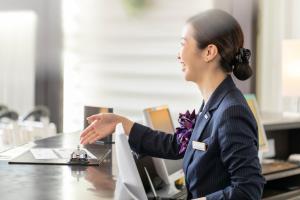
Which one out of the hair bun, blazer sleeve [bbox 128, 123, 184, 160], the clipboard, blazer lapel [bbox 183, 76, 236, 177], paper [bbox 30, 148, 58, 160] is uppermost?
the hair bun

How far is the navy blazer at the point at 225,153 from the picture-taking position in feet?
3.78

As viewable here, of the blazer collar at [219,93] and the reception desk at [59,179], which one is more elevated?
the blazer collar at [219,93]

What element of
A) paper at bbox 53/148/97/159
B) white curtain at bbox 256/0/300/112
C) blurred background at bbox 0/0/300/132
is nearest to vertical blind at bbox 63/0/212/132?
blurred background at bbox 0/0/300/132

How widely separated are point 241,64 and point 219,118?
0.18 m

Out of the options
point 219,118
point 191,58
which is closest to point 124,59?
point 191,58

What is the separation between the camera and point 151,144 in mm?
1562

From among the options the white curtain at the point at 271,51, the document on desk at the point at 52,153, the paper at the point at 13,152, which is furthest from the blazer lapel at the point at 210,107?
the white curtain at the point at 271,51

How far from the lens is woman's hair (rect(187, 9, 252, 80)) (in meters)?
1.26

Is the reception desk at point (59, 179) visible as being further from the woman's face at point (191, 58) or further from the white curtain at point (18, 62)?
the white curtain at point (18, 62)

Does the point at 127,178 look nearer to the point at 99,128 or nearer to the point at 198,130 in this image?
the point at 198,130

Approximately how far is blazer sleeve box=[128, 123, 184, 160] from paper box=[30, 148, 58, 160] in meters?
0.28

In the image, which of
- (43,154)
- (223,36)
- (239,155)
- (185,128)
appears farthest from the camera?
(43,154)

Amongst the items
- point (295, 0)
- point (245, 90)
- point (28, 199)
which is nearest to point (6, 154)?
point (28, 199)

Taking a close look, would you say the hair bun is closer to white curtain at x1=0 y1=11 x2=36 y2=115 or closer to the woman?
the woman
